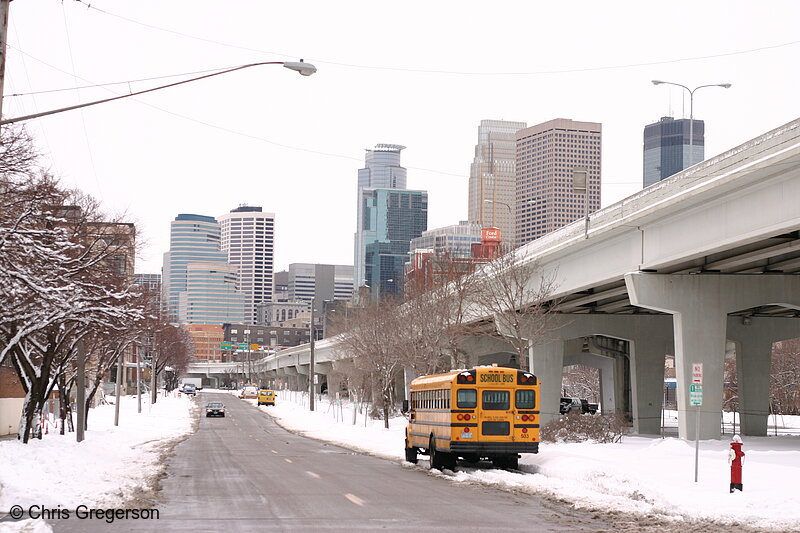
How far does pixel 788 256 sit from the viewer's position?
35.8 metres

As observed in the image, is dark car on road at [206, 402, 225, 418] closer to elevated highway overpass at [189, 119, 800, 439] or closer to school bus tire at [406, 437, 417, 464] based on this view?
elevated highway overpass at [189, 119, 800, 439]

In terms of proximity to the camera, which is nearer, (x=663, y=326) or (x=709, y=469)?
(x=709, y=469)

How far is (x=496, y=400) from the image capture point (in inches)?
1072

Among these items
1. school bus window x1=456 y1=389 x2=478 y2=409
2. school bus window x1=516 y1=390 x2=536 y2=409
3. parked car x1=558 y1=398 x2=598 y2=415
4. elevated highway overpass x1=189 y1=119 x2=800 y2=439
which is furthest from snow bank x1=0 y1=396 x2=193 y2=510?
parked car x1=558 y1=398 x2=598 y2=415

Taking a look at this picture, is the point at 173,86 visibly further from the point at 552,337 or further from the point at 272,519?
the point at 552,337

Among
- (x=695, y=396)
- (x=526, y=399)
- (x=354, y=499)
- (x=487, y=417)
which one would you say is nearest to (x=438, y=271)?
(x=526, y=399)

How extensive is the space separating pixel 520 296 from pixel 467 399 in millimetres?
16951

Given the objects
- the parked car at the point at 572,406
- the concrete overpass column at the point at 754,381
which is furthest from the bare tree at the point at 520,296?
the parked car at the point at 572,406

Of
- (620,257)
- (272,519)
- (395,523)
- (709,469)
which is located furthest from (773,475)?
(620,257)

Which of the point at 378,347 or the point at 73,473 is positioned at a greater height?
the point at 378,347

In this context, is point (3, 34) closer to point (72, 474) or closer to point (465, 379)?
point (72, 474)

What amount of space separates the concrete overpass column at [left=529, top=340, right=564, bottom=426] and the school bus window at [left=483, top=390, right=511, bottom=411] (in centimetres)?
2529

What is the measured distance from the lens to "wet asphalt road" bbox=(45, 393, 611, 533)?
15.3 meters

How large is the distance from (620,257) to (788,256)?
5978 mm
